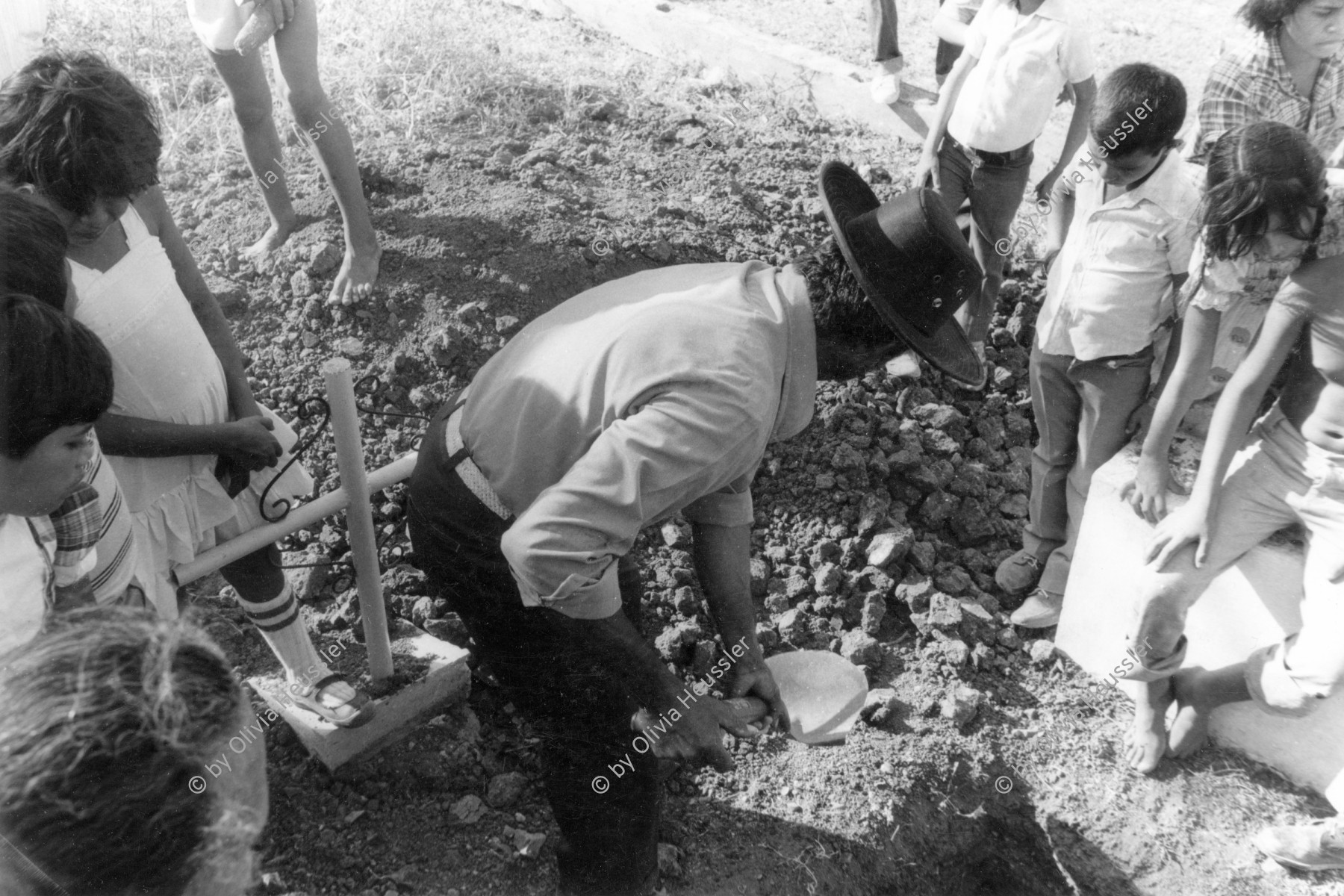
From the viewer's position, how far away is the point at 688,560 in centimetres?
345

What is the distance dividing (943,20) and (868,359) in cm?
325

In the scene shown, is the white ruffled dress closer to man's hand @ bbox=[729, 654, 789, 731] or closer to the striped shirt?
man's hand @ bbox=[729, 654, 789, 731]

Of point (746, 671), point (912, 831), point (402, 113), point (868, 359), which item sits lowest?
point (912, 831)

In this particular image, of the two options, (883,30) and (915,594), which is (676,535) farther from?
(883,30)

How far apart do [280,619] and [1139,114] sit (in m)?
2.70

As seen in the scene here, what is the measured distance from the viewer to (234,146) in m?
4.79

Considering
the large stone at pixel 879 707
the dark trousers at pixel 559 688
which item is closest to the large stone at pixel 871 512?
the large stone at pixel 879 707

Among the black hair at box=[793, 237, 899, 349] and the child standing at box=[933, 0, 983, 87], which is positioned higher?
the child standing at box=[933, 0, 983, 87]

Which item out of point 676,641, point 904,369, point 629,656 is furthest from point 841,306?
point 904,369

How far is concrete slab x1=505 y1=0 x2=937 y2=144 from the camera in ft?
19.7

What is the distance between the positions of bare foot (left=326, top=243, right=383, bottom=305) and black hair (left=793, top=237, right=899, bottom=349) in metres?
2.18

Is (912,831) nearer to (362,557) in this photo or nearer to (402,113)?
(362,557)

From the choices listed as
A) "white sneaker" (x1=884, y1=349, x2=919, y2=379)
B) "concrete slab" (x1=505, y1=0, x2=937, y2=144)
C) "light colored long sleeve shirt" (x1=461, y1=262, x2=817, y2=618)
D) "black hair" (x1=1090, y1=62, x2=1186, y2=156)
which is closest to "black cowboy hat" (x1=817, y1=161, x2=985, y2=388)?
"light colored long sleeve shirt" (x1=461, y1=262, x2=817, y2=618)

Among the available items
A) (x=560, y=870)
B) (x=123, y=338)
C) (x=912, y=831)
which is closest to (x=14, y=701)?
(x=123, y=338)
